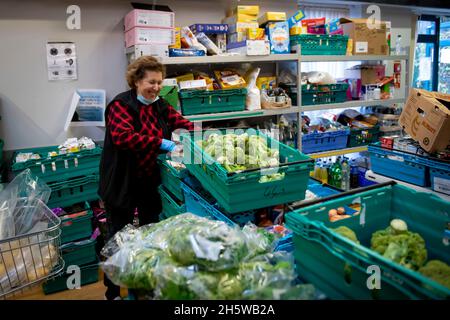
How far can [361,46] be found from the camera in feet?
13.5

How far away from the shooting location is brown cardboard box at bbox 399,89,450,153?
88.9 inches

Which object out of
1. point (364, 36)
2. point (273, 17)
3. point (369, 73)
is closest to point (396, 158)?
point (273, 17)

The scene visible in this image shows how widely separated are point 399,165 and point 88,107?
8.42ft

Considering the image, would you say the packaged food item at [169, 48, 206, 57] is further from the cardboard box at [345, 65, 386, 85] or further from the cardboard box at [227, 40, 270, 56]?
the cardboard box at [345, 65, 386, 85]

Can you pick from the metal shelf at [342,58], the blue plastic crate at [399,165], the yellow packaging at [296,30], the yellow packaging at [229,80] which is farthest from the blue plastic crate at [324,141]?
the blue plastic crate at [399,165]

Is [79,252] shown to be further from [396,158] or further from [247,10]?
[247,10]

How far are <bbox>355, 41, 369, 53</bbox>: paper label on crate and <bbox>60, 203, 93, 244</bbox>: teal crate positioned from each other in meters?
3.13

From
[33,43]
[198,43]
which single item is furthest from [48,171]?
[198,43]

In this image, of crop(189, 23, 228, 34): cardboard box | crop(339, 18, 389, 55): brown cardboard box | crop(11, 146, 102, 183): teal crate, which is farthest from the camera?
crop(339, 18, 389, 55): brown cardboard box

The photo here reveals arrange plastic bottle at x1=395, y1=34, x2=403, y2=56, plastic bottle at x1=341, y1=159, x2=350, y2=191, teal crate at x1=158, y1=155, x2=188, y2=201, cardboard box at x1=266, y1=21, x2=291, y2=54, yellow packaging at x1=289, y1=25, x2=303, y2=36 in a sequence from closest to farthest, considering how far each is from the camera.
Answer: teal crate at x1=158, y1=155, x2=188, y2=201, cardboard box at x1=266, y1=21, x2=291, y2=54, yellow packaging at x1=289, y1=25, x2=303, y2=36, plastic bottle at x1=341, y1=159, x2=350, y2=191, plastic bottle at x1=395, y1=34, x2=403, y2=56

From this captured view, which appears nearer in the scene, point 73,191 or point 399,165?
point 399,165

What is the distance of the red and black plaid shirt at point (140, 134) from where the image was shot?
224 centimetres

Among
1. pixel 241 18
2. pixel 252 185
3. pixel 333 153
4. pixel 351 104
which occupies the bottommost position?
pixel 333 153

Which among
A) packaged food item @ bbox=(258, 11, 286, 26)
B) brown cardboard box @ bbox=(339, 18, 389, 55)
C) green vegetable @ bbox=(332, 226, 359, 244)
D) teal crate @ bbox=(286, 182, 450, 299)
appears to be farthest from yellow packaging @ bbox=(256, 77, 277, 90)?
green vegetable @ bbox=(332, 226, 359, 244)
